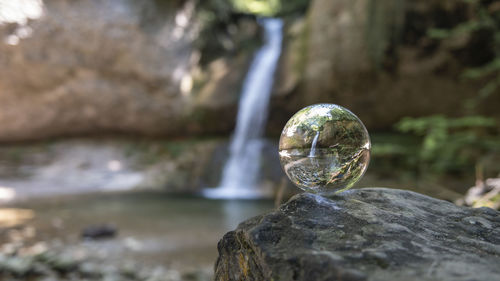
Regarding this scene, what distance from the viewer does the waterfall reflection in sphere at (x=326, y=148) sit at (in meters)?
1.39

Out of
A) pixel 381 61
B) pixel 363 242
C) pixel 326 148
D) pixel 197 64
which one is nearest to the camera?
pixel 363 242

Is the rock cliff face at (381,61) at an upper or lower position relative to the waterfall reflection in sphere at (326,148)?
upper

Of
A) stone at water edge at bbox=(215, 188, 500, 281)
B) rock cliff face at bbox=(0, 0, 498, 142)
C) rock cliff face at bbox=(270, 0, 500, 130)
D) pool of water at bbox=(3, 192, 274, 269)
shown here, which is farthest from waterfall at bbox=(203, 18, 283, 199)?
stone at water edge at bbox=(215, 188, 500, 281)

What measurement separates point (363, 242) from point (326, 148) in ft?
1.43

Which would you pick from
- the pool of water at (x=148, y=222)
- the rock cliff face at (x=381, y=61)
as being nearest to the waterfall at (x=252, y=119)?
the rock cliff face at (x=381, y=61)

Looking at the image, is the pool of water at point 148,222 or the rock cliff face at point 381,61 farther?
the rock cliff face at point 381,61

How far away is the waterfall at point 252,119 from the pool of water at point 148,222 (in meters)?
1.75

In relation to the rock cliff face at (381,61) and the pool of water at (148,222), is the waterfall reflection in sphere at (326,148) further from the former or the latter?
the rock cliff face at (381,61)

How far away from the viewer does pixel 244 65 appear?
1109 cm

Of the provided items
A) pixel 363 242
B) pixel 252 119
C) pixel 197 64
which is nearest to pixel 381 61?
pixel 252 119

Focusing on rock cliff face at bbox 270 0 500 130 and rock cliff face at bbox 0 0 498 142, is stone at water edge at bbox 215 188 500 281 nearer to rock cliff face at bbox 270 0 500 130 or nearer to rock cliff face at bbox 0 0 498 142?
rock cliff face at bbox 270 0 500 130

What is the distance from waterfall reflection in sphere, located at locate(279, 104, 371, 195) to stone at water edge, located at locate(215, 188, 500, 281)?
10 centimetres

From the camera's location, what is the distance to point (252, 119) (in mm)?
10898

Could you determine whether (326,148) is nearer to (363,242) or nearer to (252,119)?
(363,242)
